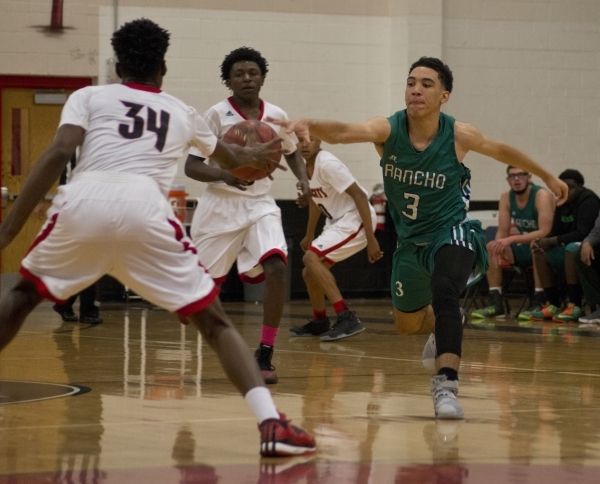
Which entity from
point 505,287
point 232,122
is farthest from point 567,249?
point 232,122

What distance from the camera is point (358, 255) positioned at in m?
15.9

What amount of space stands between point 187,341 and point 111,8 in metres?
6.87

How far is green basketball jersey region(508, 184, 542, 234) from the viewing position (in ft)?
40.6

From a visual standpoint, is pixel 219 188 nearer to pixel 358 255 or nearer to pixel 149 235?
pixel 149 235

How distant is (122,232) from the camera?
4219 mm

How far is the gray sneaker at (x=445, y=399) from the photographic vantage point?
207 inches

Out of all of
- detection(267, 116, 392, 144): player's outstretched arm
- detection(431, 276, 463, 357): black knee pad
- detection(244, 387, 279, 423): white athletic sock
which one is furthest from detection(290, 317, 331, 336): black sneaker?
detection(244, 387, 279, 423): white athletic sock

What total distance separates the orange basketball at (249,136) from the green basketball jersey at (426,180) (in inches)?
35.8

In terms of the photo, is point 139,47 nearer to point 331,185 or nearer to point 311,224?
point 331,185

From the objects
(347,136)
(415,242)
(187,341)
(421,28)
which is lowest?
(187,341)

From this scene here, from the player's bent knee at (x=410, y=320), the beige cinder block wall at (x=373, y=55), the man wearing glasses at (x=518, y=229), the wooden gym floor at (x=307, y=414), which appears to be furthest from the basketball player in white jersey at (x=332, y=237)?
the beige cinder block wall at (x=373, y=55)

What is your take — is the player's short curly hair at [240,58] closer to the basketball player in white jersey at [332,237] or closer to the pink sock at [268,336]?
the pink sock at [268,336]

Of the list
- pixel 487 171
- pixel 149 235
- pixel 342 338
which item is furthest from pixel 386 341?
pixel 487 171

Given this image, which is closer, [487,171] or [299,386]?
[299,386]
